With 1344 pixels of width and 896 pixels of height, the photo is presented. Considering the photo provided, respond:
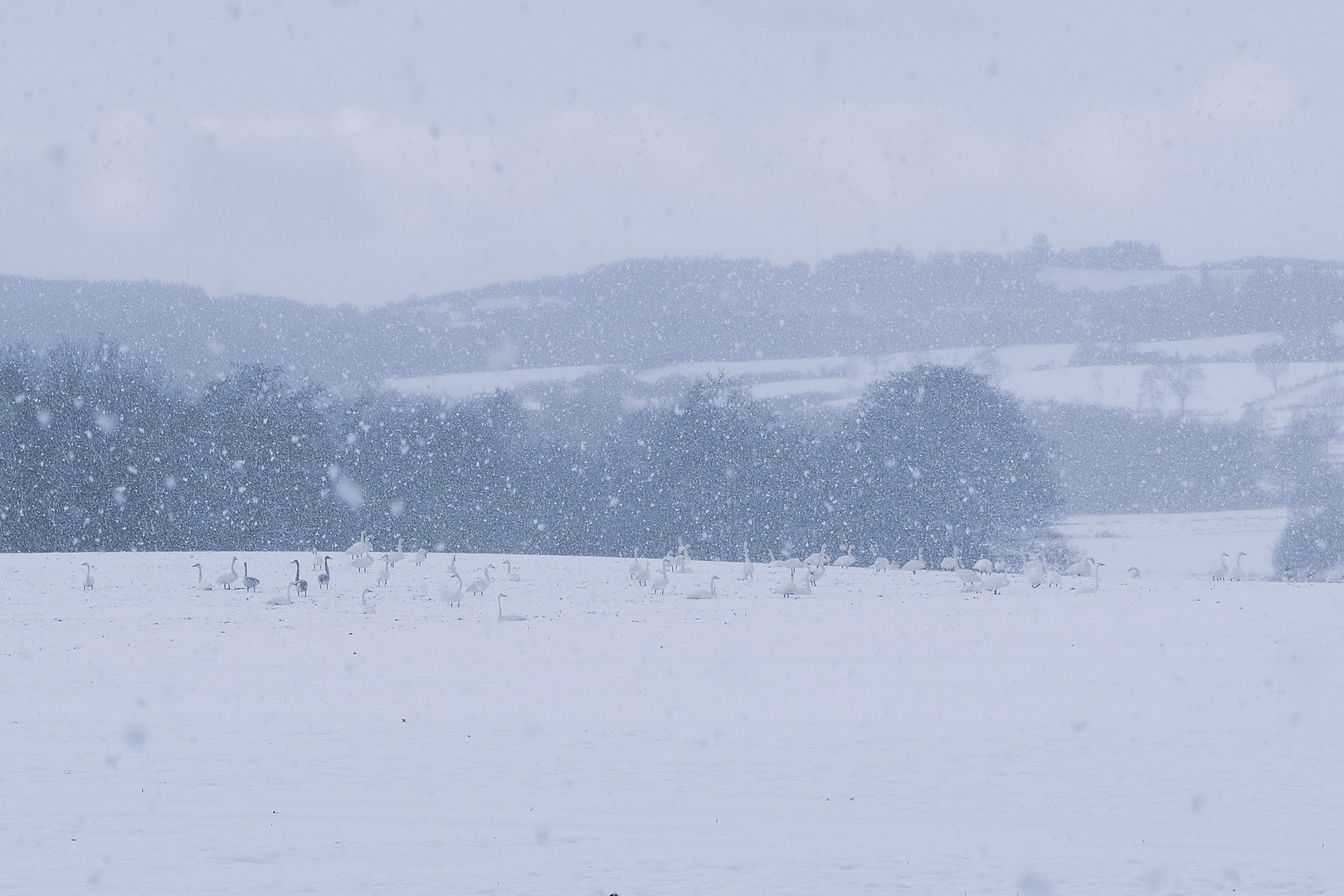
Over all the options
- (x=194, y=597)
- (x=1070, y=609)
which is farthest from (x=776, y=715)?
(x=194, y=597)

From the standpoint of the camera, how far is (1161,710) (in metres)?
13.1

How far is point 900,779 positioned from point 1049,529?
146 feet

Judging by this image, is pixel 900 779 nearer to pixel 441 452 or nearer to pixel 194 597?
pixel 194 597

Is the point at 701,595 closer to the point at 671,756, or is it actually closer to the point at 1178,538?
the point at 671,756

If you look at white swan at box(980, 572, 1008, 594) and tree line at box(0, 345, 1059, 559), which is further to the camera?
tree line at box(0, 345, 1059, 559)

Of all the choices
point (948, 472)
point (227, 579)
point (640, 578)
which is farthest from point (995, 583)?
point (948, 472)

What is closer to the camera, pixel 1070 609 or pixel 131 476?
pixel 1070 609

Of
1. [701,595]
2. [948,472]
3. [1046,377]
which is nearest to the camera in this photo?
[701,595]

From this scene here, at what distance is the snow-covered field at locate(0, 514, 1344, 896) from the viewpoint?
26.2ft

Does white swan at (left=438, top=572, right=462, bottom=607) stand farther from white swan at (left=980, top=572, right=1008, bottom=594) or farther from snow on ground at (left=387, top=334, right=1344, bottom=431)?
snow on ground at (left=387, top=334, right=1344, bottom=431)

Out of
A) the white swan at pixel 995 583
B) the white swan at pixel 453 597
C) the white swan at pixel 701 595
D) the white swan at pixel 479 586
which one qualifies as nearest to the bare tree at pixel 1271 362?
the white swan at pixel 995 583

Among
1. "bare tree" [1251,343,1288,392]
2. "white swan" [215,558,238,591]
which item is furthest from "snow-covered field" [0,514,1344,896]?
"bare tree" [1251,343,1288,392]

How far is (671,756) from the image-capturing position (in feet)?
36.3

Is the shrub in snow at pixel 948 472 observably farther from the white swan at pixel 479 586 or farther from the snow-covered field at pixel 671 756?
the snow-covered field at pixel 671 756
